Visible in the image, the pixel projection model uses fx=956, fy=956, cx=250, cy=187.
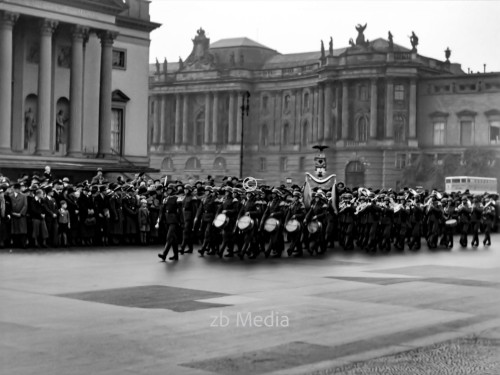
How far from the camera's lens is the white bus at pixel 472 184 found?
83.0m

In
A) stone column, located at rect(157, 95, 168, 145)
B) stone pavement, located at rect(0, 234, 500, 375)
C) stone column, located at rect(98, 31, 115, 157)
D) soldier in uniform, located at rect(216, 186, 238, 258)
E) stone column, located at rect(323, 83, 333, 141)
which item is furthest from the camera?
stone column, located at rect(157, 95, 168, 145)

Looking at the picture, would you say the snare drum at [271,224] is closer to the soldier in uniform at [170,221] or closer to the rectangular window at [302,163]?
the soldier in uniform at [170,221]

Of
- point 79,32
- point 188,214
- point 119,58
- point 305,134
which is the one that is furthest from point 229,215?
point 305,134

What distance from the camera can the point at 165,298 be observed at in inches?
627

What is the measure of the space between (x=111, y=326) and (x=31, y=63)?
134ft

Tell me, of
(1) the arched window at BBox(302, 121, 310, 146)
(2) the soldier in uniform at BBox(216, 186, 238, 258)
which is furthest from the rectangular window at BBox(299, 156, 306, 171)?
(2) the soldier in uniform at BBox(216, 186, 238, 258)

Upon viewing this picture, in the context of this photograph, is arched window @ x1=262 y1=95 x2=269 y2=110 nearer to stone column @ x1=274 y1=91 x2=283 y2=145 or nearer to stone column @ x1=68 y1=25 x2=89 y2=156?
stone column @ x1=274 y1=91 x2=283 y2=145

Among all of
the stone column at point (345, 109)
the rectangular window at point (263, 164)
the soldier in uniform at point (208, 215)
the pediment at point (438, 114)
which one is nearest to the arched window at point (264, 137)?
the rectangular window at point (263, 164)

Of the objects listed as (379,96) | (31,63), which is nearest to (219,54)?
(379,96)

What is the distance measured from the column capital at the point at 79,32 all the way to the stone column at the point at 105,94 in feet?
4.85

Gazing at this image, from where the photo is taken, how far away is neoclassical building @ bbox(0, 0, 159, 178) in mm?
48250

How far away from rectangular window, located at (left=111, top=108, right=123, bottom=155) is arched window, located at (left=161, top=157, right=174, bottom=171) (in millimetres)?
74177

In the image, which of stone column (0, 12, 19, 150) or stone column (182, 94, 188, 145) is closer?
stone column (0, 12, 19, 150)

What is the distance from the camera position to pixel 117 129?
187 ft
